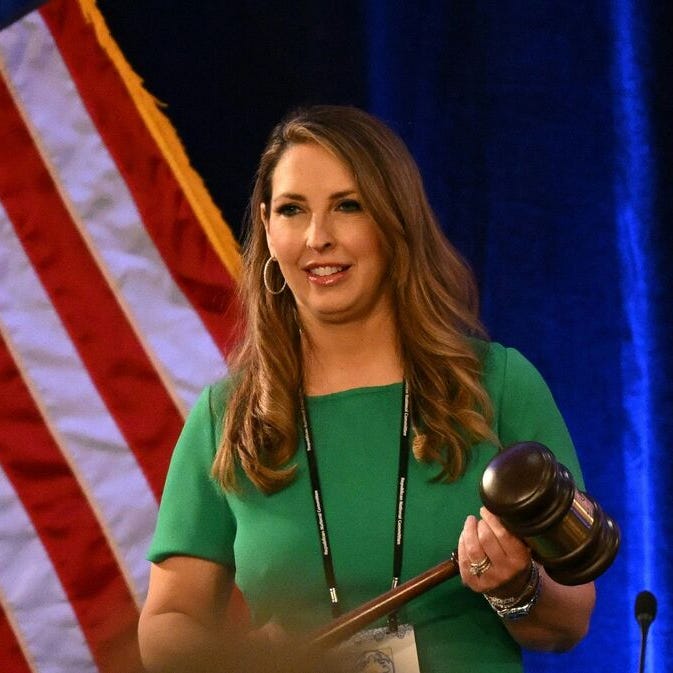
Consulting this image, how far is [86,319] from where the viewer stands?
2.44 meters

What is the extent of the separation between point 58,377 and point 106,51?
2.15 feet

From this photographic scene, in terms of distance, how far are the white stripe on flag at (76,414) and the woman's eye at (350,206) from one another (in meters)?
0.90

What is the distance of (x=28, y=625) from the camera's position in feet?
7.79

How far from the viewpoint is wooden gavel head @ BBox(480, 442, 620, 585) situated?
1.13 meters

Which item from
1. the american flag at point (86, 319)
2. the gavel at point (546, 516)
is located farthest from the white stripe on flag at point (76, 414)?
the gavel at point (546, 516)

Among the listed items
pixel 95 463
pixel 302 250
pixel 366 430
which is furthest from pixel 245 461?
pixel 95 463

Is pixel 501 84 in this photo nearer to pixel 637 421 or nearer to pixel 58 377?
pixel 637 421

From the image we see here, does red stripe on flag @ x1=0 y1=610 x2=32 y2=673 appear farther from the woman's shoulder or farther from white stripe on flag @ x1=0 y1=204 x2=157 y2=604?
the woman's shoulder

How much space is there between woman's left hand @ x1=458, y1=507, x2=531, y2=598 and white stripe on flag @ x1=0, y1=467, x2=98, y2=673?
1263 millimetres

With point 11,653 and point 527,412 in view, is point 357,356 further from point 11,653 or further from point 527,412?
point 11,653

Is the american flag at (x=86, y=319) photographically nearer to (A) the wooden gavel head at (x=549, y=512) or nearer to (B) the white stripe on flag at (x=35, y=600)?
(B) the white stripe on flag at (x=35, y=600)

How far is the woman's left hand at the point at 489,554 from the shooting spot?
1.27 meters

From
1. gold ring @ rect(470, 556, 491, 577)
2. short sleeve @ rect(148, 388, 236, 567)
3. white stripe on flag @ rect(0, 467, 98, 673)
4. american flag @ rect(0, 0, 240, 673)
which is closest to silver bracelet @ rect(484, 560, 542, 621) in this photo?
gold ring @ rect(470, 556, 491, 577)

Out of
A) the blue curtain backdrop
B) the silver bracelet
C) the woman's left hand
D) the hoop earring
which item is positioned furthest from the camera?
the blue curtain backdrop
